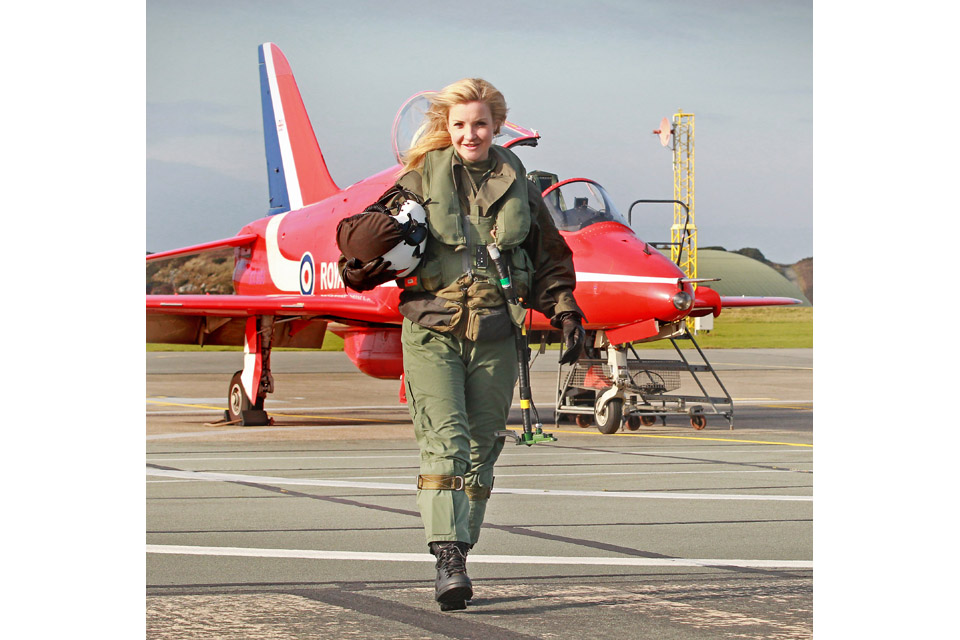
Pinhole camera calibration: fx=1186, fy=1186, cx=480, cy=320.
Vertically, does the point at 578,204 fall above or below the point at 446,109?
above

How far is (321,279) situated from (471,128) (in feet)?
35.5

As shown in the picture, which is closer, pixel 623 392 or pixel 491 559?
pixel 491 559

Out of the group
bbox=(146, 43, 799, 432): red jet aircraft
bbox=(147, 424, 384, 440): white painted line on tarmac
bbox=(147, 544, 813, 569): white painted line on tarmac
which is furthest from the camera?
bbox=(147, 424, 384, 440): white painted line on tarmac

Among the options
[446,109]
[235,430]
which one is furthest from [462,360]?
[235,430]

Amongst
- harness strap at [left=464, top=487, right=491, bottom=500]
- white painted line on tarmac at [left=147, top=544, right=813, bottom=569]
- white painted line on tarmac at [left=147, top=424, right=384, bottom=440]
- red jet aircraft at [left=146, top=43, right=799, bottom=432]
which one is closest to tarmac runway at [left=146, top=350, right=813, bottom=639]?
white painted line on tarmac at [left=147, top=544, right=813, bottom=569]

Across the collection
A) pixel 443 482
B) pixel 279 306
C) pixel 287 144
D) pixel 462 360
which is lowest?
pixel 443 482

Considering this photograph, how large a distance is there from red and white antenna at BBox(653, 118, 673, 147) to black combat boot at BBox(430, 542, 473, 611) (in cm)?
908

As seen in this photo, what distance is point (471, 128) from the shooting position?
185 inches

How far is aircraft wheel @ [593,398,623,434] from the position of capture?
12.9m

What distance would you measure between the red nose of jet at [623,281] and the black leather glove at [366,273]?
7.54 meters

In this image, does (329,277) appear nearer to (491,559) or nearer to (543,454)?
(543,454)

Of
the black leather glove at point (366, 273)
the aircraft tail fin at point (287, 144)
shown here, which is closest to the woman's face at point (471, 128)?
the black leather glove at point (366, 273)

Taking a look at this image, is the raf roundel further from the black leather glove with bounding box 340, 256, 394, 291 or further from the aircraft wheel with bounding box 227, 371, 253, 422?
the black leather glove with bounding box 340, 256, 394, 291
